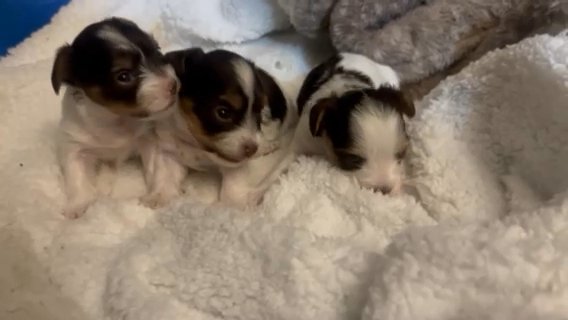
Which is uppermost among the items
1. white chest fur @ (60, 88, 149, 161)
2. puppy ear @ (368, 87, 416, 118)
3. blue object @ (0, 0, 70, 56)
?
puppy ear @ (368, 87, 416, 118)

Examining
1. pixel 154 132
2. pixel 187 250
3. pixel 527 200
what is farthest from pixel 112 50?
pixel 527 200

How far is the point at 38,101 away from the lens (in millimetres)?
2695

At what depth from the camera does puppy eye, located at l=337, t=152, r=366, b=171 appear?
7.34 ft

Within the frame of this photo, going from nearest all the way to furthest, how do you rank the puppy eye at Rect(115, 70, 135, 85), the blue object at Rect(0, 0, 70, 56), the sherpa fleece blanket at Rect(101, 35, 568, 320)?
the sherpa fleece blanket at Rect(101, 35, 568, 320) → the puppy eye at Rect(115, 70, 135, 85) → the blue object at Rect(0, 0, 70, 56)

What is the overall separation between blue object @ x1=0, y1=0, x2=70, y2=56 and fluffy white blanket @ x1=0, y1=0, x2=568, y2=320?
626 mm

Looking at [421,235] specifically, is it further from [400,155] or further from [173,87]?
[173,87]

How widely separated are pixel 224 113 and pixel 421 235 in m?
0.76

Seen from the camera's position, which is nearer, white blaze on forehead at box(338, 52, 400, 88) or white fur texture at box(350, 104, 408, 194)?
white fur texture at box(350, 104, 408, 194)

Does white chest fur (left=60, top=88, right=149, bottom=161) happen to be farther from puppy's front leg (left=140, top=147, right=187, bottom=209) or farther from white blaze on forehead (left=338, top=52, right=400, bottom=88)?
white blaze on forehead (left=338, top=52, right=400, bottom=88)

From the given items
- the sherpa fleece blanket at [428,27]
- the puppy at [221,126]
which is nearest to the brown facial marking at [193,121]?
the puppy at [221,126]

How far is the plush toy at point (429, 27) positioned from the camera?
2594 mm

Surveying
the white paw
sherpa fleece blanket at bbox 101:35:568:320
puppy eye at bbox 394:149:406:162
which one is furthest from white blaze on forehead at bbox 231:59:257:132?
puppy eye at bbox 394:149:406:162

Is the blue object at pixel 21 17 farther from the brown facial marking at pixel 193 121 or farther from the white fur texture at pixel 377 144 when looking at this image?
the white fur texture at pixel 377 144

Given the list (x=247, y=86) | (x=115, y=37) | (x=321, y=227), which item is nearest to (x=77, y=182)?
(x=115, y=37)
